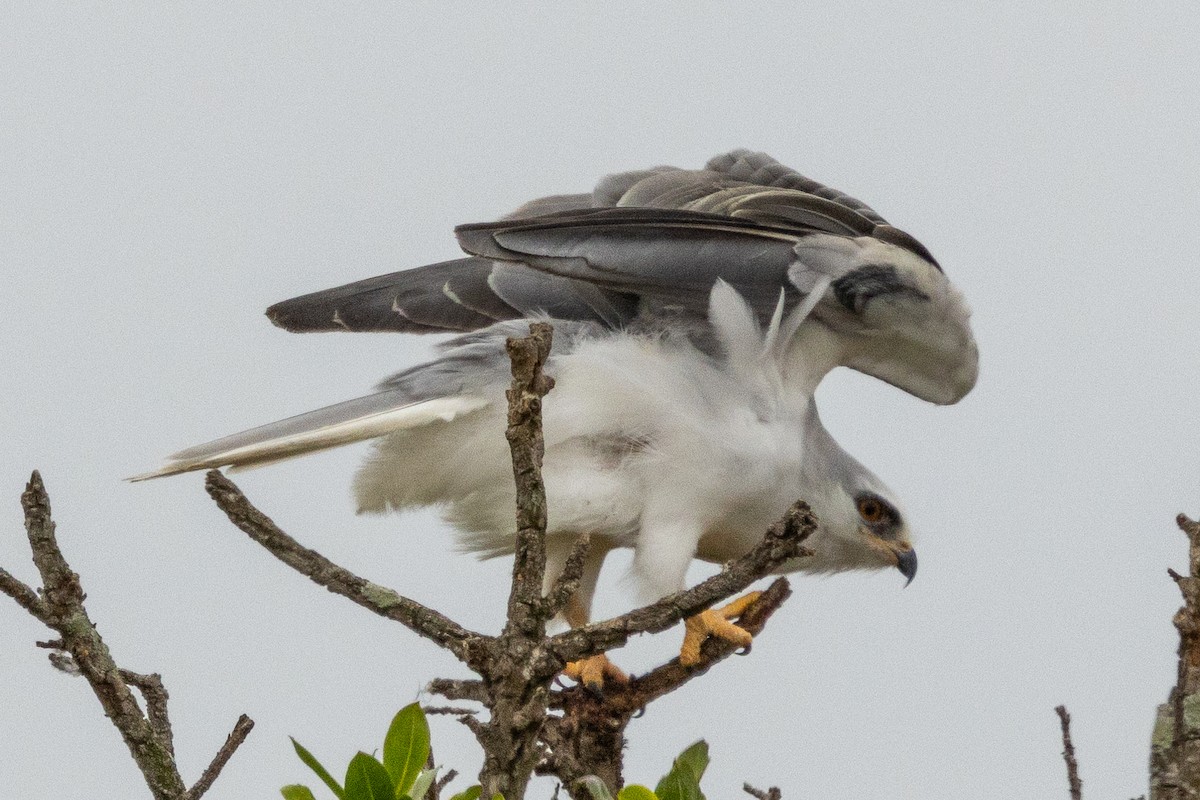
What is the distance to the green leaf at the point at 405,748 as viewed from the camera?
10.1 feet

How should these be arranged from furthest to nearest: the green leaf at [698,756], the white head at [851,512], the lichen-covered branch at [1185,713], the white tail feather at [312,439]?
1. the white head at [851,512]
2. the white tail feather at [312,439]
3. the green leaf at [698,756]
4. the lichen-covered branch at [1185,713]

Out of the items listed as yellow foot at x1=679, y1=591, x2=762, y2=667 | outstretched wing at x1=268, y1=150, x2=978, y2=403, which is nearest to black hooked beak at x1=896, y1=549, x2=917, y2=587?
outstretched wing at x1=268, y1=150, x2=978, y2=403

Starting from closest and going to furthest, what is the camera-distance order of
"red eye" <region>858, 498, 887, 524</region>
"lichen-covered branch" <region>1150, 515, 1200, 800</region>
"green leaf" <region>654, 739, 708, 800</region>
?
"lichen-covered branch" <region>1150, 515, 1200, 800</region>
"green leaf" <region>654, 739, 708, 800</region>
"red eye" <region>858, 498, 887, 524</region>

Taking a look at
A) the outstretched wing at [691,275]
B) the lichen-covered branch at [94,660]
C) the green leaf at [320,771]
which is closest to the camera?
the green leaf at [320,771]

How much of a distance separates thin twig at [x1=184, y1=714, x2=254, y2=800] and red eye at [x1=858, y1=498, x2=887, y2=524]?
3142mm

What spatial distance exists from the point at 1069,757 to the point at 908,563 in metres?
2.43

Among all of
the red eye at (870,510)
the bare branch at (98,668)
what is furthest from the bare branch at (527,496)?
the red eye at (870,510)

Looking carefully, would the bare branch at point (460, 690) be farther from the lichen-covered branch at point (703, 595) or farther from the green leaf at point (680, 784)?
the lichen-covered branch at point (703, 595)

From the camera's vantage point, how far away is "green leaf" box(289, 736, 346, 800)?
2822 millimetres

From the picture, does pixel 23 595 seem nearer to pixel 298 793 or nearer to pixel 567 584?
pixel 298 793

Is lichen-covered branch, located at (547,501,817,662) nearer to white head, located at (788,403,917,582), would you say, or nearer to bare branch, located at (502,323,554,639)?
bare branch, located at (502,323,554,639)

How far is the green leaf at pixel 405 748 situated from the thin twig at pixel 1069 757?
60.8 inches

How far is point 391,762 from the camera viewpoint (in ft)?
10.1

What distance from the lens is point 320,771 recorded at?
9.64 ft
